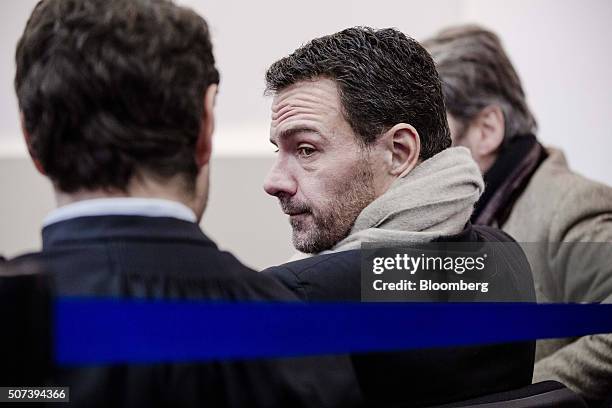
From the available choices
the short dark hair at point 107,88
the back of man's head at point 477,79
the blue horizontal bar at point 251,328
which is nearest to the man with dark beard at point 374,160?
the blue horizontal bar at point 251,328

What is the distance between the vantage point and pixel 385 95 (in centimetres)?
137

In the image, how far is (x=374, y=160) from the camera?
1405 mm

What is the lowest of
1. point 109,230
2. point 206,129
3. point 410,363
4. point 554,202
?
point 410,363

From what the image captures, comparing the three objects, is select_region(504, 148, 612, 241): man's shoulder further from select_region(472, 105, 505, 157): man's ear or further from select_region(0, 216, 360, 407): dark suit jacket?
select_region(0, 216, 360, 407): dark suit jacket

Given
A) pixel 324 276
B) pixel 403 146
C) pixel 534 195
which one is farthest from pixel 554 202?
pixel 324 276

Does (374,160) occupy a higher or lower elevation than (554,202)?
higher

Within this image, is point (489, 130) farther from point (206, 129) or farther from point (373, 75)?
point (206, 129)

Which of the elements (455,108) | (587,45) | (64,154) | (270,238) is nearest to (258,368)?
(64,154)

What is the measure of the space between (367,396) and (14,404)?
0.50 meters

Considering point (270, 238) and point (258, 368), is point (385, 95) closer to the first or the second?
point (258, 368)

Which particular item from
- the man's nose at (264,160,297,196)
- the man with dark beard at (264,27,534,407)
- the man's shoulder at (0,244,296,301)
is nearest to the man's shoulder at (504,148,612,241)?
the man with dark beard at (264,27,534,407)

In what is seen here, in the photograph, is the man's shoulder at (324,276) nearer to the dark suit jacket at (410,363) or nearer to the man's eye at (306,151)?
the dark suit jacket at (410,363)

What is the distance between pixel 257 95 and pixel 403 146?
175 centimetres

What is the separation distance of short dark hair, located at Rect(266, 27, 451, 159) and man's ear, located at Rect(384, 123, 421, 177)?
0.04 ft
